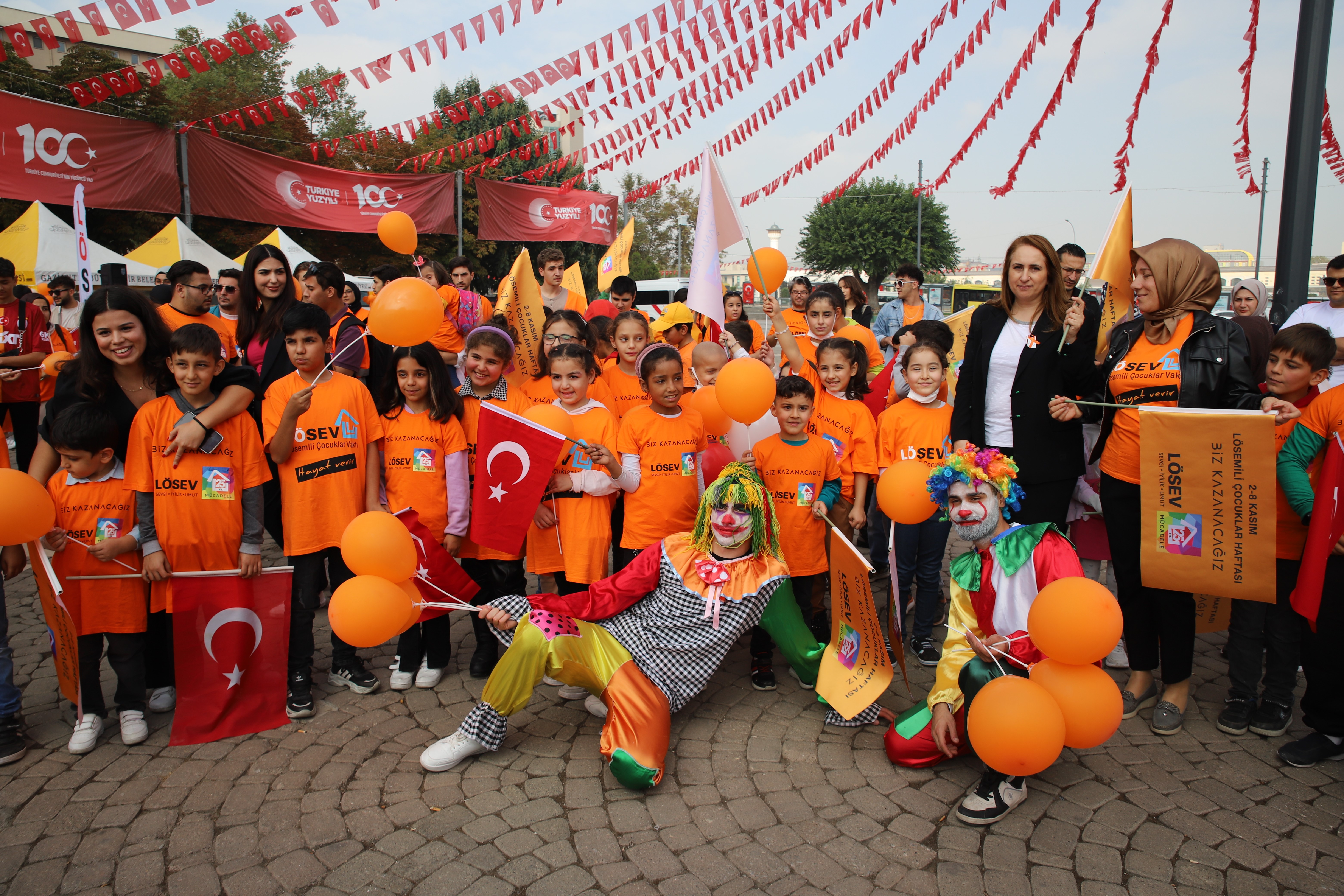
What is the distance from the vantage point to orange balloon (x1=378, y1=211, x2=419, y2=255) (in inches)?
191

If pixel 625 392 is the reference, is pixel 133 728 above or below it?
below

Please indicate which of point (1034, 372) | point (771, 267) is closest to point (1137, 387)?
point (1034, 372)

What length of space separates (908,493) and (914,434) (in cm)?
114

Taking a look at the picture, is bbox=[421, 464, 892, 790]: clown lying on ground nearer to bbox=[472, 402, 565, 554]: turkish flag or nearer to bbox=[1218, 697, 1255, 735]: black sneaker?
bbox=[472, 402, 565, 554]: turkish flag

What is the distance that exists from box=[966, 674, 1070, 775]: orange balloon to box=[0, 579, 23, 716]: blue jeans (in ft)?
13.7

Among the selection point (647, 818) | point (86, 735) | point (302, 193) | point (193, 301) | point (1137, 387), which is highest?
point (302, 193)

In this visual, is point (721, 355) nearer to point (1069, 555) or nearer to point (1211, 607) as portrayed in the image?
point (1069, 555)

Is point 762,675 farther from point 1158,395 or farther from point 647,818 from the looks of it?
point 1158,395

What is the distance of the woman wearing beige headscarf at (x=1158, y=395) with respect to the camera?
3457mm

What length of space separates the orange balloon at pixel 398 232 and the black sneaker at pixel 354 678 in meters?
2.49

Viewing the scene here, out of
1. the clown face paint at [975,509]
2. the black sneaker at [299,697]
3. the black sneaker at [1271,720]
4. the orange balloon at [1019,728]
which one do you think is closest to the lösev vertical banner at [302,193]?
the black sneaker at [299,697]

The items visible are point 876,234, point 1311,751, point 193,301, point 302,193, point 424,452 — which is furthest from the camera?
point 876,234

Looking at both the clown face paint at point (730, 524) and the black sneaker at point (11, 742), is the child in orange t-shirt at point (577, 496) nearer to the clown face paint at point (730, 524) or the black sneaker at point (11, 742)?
the clown face paint at point (730, 524)

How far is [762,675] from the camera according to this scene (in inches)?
163
